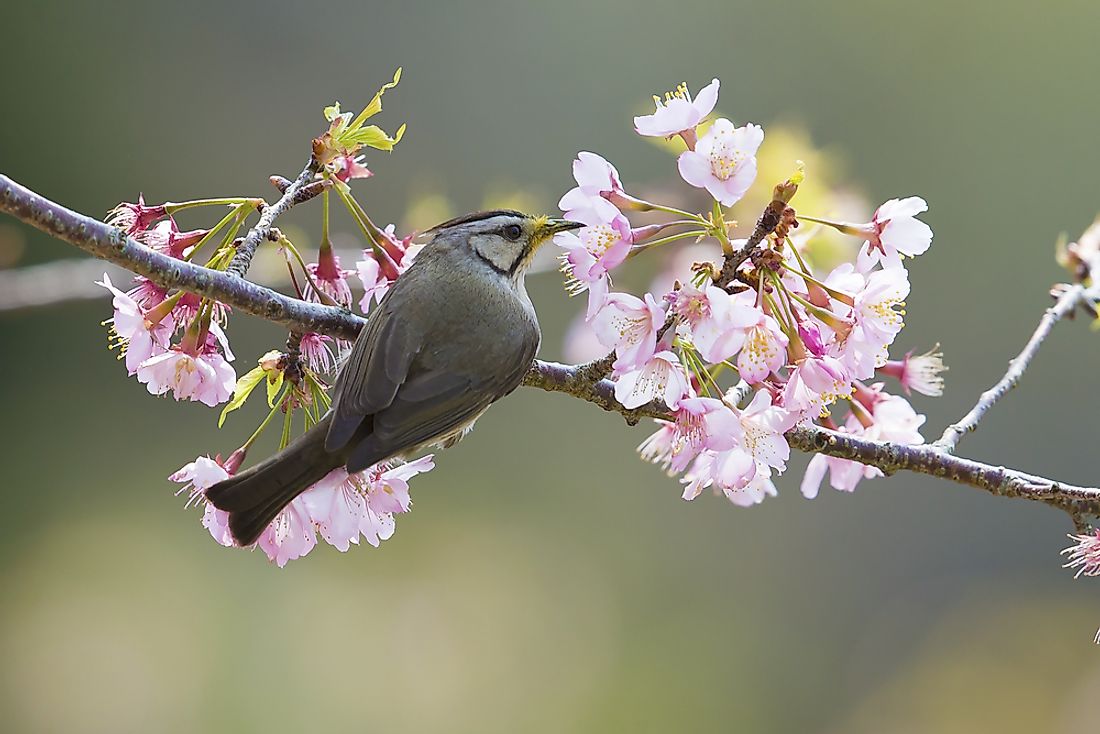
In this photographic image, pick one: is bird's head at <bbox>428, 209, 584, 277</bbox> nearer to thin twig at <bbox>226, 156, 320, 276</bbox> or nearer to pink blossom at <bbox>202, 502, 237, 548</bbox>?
thin twig at <bbox>226, 156, 320, 276</bbox>

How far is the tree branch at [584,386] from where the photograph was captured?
44.8 inches

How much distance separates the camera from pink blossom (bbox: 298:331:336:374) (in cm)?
127

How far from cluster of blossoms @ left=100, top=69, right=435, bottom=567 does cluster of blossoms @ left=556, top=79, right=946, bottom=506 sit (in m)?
0.27

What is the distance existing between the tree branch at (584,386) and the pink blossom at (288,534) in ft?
0.67

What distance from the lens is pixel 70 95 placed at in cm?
560

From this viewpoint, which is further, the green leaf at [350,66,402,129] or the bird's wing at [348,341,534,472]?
the bird's wing at [348,341,534,472]

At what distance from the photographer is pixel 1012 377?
1.53 m

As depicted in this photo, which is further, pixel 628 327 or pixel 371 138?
pixel 371 138

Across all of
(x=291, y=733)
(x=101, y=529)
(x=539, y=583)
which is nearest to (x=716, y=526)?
(x=539, y=583)

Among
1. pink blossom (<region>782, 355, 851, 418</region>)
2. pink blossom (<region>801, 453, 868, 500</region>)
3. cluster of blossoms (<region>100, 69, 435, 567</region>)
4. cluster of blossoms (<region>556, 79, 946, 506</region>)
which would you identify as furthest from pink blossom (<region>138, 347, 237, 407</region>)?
pink blossom (<region>801, 453, 868, 500</region>)

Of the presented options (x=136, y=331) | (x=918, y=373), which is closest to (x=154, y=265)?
(x=136, y=331)

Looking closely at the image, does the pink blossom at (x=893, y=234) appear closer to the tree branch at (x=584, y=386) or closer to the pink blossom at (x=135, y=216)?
the tree branch at (x=584, y=386)

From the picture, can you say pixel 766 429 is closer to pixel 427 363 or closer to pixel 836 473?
pixel 836 473

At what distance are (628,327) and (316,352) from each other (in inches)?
15.3
